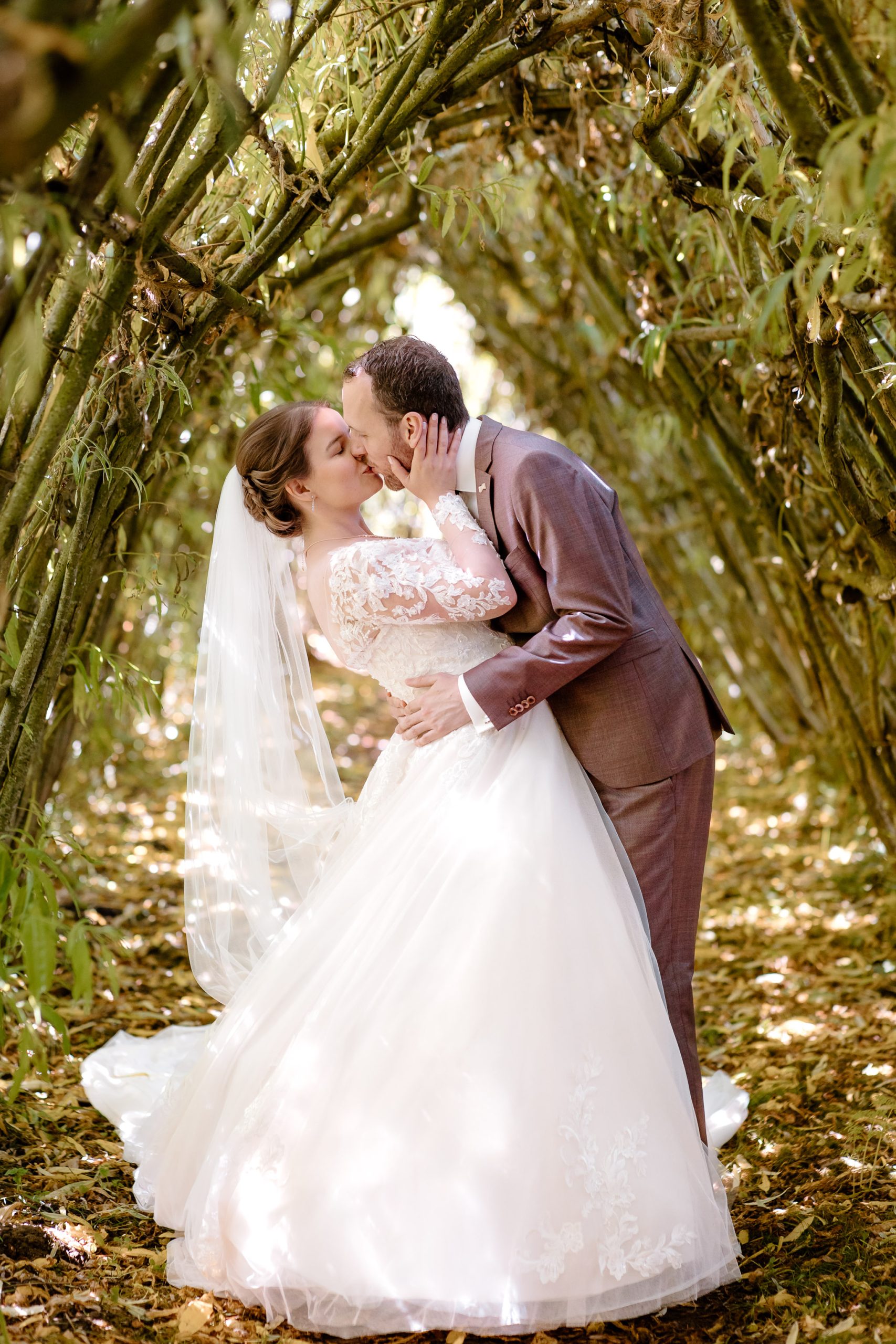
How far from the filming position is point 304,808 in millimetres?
2490

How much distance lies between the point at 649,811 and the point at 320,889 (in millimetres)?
655

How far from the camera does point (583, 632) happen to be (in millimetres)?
1942

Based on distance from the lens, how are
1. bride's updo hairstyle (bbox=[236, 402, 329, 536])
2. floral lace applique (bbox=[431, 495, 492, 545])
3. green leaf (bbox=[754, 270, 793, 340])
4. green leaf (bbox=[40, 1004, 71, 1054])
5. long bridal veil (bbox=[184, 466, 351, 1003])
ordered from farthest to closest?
Result: long bridal veil (bbox=[184, 466, 351, 1003]) < bride's updo hairstyle (bbox=[236, 402, 329, 536]) < floral lace applique (bbox=[431, 495, 492, 545]) < green leaf (bbox=[40, 1004, 71, 1054]) < green leaf (bbox=[754, 270, 793, 340])

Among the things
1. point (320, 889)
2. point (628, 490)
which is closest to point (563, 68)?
point (320, 889)

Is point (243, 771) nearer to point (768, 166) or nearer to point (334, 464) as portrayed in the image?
point (334, 464)

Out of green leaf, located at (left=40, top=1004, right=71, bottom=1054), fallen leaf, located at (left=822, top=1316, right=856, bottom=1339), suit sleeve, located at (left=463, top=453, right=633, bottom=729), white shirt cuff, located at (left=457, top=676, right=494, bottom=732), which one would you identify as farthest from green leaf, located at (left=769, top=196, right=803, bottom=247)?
fallen leaf, located at (left=822, top=1316, right=856, bottom=1339)

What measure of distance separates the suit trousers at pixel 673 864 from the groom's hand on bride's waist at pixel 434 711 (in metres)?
0.34

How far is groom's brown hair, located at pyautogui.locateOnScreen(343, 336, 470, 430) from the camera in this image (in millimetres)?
2088

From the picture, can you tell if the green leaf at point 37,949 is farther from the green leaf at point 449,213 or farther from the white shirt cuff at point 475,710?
the green leaf at point 449,213

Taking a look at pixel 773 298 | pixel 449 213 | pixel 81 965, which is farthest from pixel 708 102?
pixel 81 965

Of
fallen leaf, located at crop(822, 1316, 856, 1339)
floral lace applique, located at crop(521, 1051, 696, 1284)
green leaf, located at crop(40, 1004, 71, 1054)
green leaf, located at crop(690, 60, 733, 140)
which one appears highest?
green leaf, located at crop(690, 60, 733, 140)

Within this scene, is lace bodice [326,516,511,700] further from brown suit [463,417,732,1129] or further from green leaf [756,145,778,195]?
green leaf [756,145,778,195]

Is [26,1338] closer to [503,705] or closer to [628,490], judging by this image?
[503,705]

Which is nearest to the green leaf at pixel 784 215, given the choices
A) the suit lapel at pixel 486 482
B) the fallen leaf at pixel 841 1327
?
the suit lapel at pixel 486 482
